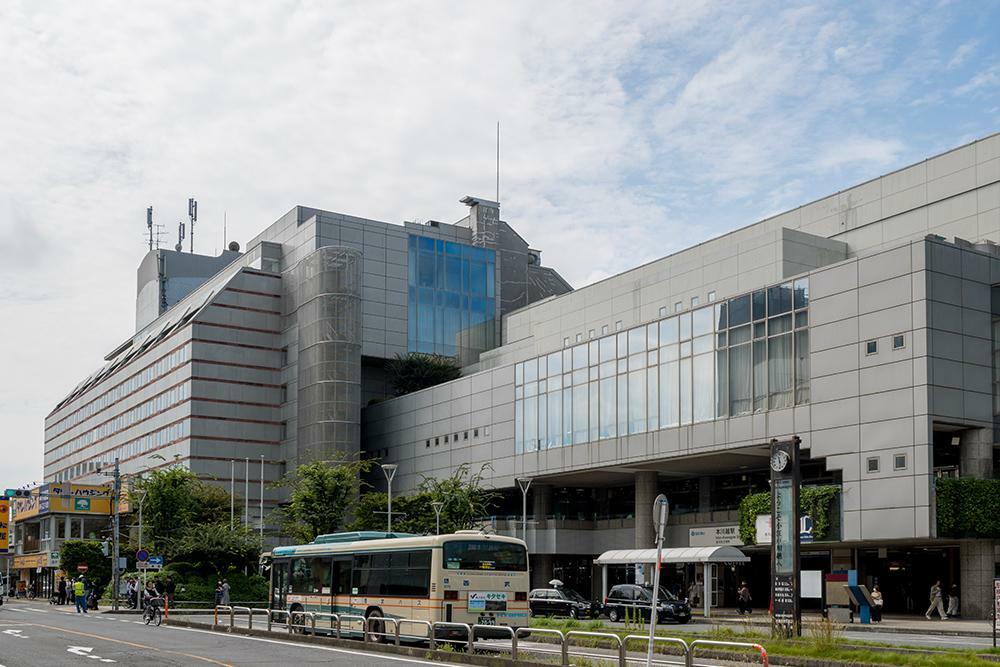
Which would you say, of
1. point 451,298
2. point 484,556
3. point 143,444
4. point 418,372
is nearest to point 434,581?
point 484,556

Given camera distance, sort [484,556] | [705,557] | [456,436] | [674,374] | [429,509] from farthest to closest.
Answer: [456,436]
[429,509]
[674,374]
[705,557]
[484,556]

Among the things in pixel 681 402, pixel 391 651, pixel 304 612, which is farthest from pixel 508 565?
pixel 681 402

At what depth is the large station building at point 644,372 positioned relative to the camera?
50.7 metres

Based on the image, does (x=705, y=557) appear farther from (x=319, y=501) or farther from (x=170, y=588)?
(x=170, y=588)

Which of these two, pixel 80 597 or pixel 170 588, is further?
pixel 170 588

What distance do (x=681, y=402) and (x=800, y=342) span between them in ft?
28.9

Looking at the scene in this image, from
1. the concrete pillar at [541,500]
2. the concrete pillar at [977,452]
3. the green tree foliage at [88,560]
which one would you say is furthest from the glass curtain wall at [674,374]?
the green tree foliage at [88,560]

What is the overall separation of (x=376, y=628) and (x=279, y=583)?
8923mm

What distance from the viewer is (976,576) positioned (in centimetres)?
4988

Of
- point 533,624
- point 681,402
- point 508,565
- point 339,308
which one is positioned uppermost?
point 339,308

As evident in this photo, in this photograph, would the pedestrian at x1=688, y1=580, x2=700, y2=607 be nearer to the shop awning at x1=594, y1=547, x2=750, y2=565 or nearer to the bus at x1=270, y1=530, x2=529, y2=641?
the shop awning at x1=594, y1=547, x2=750, y2=565

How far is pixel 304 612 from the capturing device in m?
36.1

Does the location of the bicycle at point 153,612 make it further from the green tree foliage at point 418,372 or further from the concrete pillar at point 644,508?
the green tree foliage at point 418,372

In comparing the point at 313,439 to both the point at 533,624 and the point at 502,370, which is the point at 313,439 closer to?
the point at 502,370
